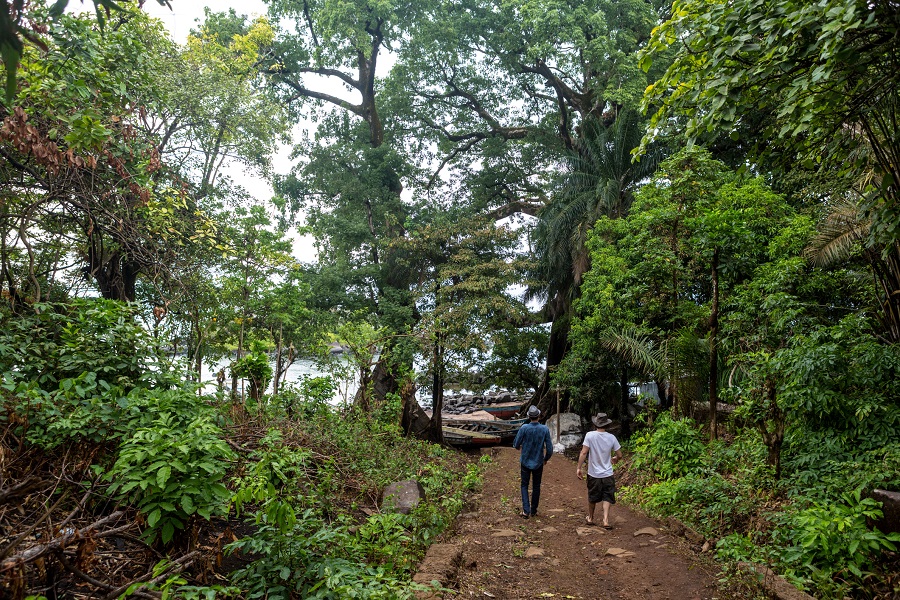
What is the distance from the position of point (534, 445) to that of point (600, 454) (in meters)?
0.88

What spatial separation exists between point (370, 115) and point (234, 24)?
563cm

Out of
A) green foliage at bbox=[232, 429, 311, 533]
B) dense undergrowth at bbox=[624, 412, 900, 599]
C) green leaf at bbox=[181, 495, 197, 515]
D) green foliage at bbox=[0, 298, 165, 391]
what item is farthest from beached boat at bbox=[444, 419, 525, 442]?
green leaf at bbox=[181, 495, 197, 515]

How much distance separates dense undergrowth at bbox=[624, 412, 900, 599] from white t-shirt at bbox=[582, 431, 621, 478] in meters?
1.13

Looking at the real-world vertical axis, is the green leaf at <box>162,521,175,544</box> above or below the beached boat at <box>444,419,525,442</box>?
above

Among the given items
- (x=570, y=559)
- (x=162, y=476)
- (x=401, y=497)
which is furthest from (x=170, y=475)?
(x=570, y=559)

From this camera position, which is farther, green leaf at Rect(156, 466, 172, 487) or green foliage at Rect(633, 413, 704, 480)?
green foliage at Rect(633, 413, 704, 480)

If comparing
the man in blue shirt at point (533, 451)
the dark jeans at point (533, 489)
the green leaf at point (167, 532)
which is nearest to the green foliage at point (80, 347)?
the green leaf at point (167, 532)

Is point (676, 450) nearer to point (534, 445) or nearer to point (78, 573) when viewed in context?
point (534, 445)

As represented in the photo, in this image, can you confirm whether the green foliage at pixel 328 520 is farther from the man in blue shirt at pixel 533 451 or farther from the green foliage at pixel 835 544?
the green foliage at pixel 835 544

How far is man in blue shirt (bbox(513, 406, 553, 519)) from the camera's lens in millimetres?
7734

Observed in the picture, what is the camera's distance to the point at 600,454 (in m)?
7.34

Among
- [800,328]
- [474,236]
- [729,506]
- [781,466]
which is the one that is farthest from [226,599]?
[474,236]

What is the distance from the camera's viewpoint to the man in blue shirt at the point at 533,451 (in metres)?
7.73

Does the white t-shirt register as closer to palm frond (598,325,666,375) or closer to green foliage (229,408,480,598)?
green foliage (229,408,480,598)
